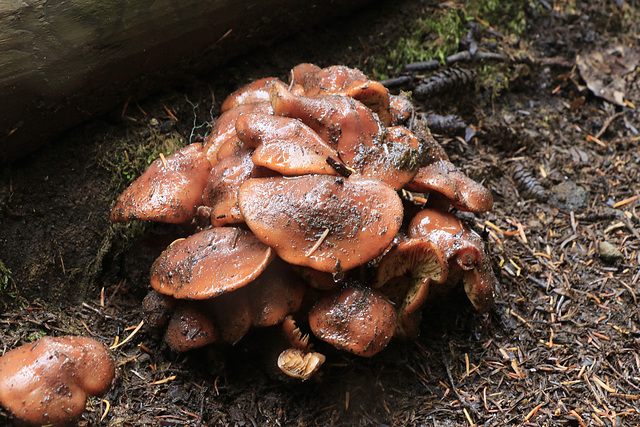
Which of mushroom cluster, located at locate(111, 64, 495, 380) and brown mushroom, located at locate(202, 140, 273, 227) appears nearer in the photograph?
mushroom cluster, located at locate(111, 64, 495, 380)

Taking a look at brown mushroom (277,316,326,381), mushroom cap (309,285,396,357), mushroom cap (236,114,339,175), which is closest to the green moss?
mushroom cap (236,114,339,175)

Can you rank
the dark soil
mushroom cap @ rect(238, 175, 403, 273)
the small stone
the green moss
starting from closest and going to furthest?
mushroom cap @ rect(238, 175, 403, 273)
the dark soil
the small stone
the green moss

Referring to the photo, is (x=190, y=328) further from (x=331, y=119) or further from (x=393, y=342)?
(x=331, y=119)

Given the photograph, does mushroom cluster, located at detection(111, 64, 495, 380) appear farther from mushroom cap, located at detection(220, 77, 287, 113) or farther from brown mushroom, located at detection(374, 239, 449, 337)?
mushroom cap, located at detection(220, 77, 287, 113)

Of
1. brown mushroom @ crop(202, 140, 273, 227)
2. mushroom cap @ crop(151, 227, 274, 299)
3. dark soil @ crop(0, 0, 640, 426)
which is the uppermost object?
brown mushroom @ crop(202, 140, 273, 227)

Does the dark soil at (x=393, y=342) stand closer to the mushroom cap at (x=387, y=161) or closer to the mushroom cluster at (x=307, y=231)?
the mushroom cluster at (x=307, y=231)

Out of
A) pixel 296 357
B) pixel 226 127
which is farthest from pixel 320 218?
pixel 226 127
